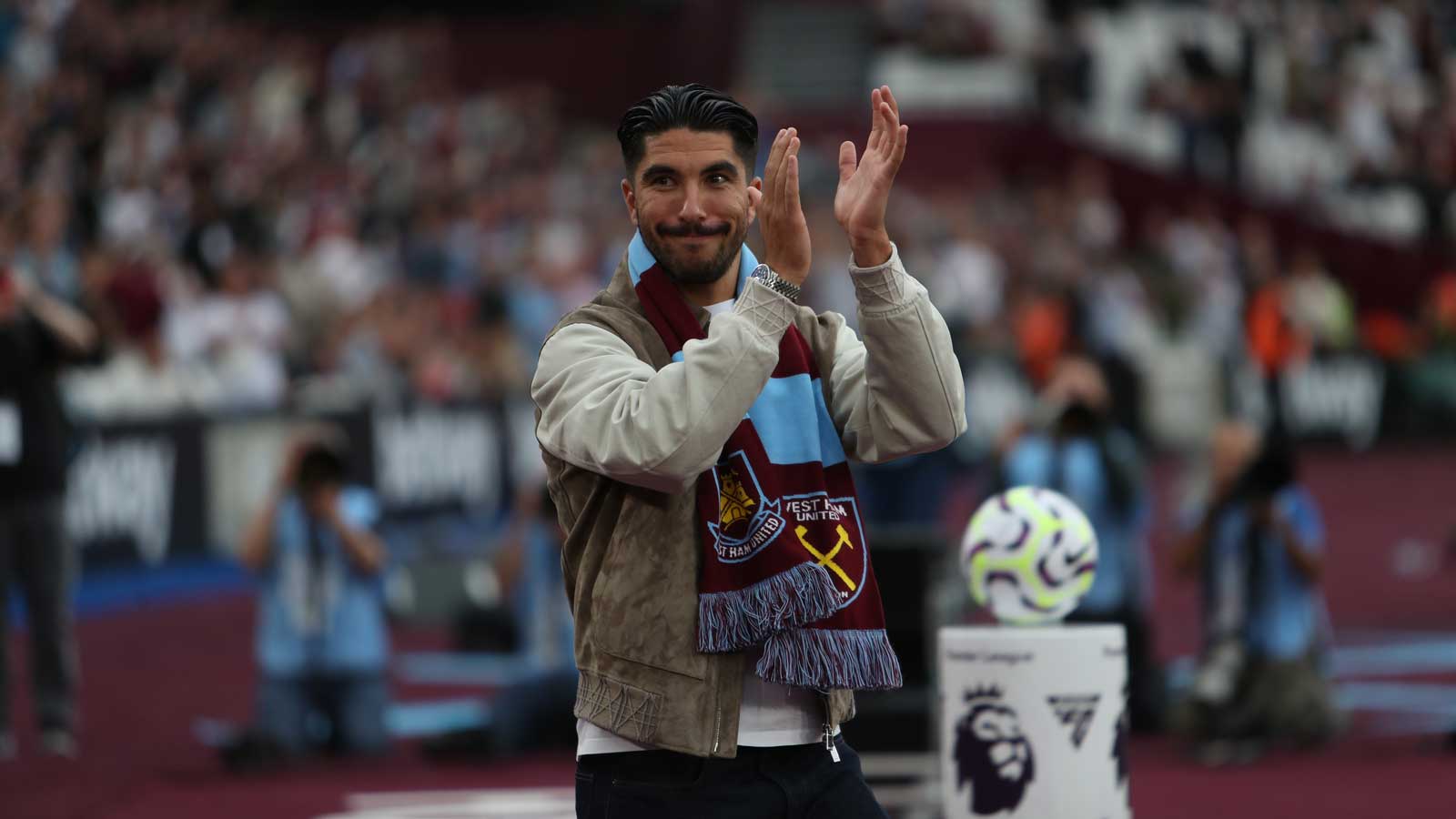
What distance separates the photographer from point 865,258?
4137 millimetres

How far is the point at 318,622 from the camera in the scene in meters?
A: 11.1

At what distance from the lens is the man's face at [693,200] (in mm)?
4133

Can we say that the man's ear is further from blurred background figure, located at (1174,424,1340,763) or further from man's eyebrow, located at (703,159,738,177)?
blurred background figure, located at (1174,424,1340,763)

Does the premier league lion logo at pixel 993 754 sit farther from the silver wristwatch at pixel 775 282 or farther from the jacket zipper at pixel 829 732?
the silver wristwatch at pixel 775 282

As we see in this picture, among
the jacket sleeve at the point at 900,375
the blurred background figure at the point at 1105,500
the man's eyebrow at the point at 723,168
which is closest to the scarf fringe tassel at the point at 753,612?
the jacket sleeve at the point at 900,375

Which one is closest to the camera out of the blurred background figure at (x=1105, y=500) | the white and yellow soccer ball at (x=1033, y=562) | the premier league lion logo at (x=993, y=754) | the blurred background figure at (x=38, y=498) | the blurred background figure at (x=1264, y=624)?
the premier league lion logo at (x=993, y=754)

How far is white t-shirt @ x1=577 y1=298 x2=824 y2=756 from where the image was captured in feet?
13.6

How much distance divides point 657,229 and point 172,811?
20.8 feet

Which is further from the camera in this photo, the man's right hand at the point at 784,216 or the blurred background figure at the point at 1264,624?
the blurred background figure at the point at 1264,624

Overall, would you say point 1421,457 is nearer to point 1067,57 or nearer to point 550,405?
point 1067,57

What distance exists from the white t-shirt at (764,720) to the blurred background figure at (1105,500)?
7.00 metres

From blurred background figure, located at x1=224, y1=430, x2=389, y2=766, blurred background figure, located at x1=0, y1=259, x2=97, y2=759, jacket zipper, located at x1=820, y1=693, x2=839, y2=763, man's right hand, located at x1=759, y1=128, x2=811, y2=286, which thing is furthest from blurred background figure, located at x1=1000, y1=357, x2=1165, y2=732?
man's right hand, located at x1=759, y1=128, x2=811, y2=286

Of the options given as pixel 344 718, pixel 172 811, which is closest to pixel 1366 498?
pixel 344 718

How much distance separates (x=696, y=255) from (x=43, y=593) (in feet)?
24.9
